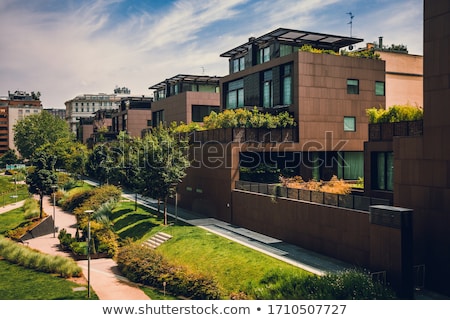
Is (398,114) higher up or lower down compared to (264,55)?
lower down

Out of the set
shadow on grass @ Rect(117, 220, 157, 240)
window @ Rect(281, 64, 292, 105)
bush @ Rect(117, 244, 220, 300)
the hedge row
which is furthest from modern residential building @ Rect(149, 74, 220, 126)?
bush @ Rect(117, 244, 220, 300)

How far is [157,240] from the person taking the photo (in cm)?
3294

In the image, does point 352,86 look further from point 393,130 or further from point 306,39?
point 393,130

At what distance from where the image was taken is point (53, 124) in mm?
119938

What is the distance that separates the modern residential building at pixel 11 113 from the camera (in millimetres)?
136250

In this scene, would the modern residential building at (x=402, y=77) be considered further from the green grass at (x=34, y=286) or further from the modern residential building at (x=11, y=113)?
the modern residential building at (x=11, y=113)

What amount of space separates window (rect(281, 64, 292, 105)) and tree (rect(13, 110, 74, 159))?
89.2 meters

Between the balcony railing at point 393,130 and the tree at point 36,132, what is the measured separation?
10212 cm

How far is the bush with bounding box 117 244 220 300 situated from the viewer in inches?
887

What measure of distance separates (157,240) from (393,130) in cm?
1860

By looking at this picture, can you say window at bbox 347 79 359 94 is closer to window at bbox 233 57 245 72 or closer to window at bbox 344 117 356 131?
window at bbox 344 117 356 131

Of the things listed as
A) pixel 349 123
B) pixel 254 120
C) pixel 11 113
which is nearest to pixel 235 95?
pixel 254 120
